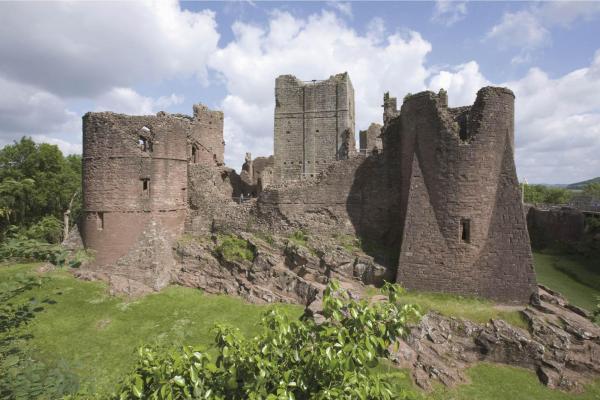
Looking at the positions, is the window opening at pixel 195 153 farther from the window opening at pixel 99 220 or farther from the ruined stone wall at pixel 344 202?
the ruined stone wall at pixel 344 202

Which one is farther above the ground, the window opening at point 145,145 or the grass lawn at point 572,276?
the window opening at point 145,145

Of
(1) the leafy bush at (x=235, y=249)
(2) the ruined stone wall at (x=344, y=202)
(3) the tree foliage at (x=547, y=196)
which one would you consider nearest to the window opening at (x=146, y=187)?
(1) the leafy bush at (x=235, y=249)

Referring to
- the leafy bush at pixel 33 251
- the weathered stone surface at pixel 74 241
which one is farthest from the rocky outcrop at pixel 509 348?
the weathered stone surface at pixel 74 241

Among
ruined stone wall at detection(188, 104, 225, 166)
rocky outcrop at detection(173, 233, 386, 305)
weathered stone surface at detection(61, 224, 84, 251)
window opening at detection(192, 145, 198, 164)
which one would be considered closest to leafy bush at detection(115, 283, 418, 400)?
rocky outcrop at detection(173, 233, 386, 305)

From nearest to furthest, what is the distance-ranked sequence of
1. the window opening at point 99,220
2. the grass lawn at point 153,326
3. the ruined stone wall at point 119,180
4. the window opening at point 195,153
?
1. the grass lawn at point 153,326
2. the ruined stone wall at point 119,180
3. the window opening at point 99,220
4. the window opening at point 195,153

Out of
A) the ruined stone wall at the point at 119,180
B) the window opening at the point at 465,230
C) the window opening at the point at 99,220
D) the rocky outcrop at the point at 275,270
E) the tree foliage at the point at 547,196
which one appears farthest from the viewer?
the tree foliage at the point at 547,196

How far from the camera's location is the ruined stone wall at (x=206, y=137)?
2234 centimetres

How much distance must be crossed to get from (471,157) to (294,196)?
326 inches

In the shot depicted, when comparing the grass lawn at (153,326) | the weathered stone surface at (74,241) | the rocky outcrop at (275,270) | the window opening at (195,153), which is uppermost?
the window opening at (195,153)

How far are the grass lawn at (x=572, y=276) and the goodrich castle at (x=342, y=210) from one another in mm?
8280

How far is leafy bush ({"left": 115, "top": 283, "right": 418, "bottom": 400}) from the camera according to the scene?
12.9 feet

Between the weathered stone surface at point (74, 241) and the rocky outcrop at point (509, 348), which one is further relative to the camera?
the weathered stone surface at point (74, 241)

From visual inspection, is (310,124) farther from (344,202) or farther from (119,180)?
(119,180)

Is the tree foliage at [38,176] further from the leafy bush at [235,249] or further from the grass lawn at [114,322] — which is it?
the leafy bush at [235,249]
